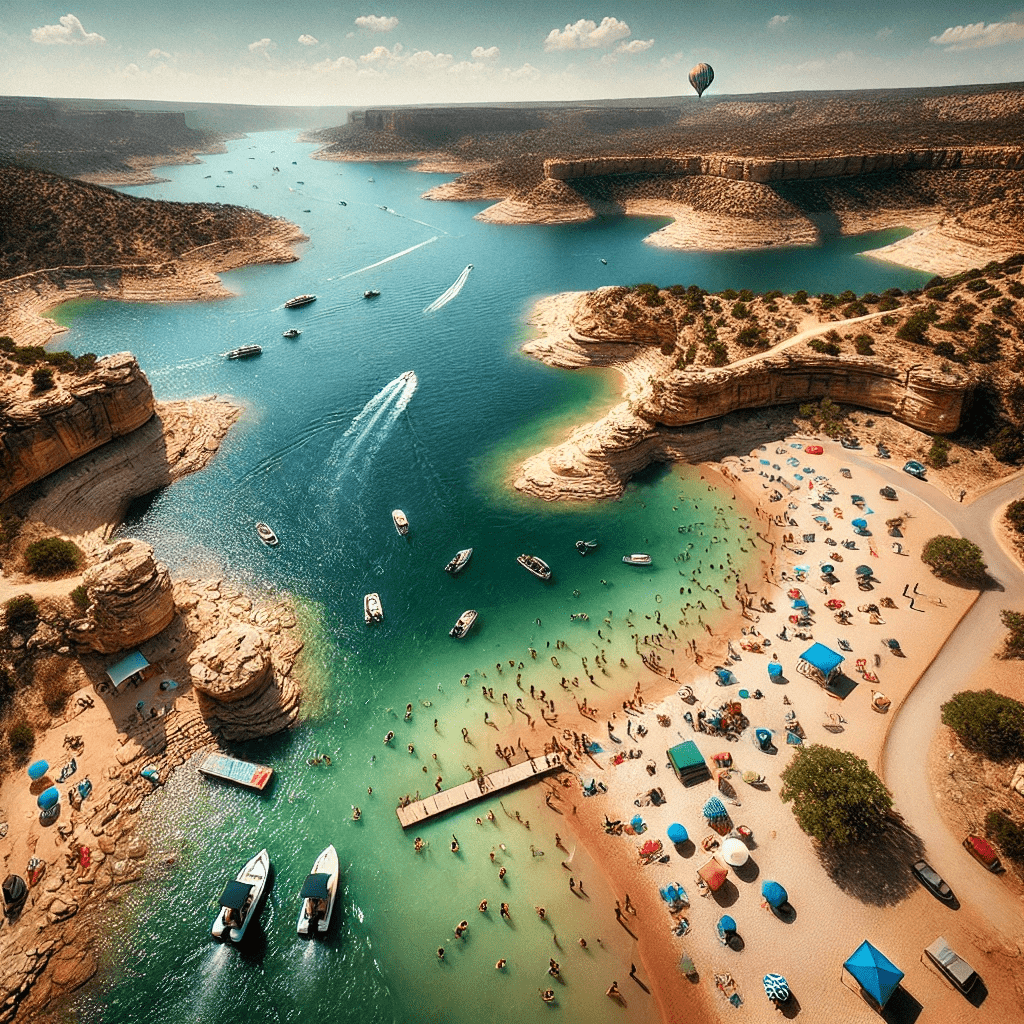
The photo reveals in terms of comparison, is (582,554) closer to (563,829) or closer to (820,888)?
(563,829)

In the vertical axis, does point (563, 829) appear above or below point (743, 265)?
below

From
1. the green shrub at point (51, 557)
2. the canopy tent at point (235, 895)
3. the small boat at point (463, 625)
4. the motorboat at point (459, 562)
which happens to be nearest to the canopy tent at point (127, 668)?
the green shrub at point (51, 557)

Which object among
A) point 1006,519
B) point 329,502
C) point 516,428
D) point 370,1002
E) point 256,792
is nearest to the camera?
point 370,1002

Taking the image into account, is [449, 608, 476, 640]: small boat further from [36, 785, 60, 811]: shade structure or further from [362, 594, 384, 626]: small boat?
[36, 785, 60, 811]: shade structure

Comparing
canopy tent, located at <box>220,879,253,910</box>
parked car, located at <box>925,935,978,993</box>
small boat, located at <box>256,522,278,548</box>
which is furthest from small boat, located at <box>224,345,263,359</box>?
parked car, located at <box>925,935,978,993</box>

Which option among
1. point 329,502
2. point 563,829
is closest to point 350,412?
point 329,502

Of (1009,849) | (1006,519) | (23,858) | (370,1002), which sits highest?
(1006,519)

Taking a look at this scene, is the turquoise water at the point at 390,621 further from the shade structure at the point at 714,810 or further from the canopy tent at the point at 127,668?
Answer: the canopy tent at the point at 127,668

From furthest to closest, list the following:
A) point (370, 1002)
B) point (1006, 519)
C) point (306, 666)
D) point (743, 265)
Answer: point (743, 265), point (1006, 519), point (306, 666), point (370, 1002)
